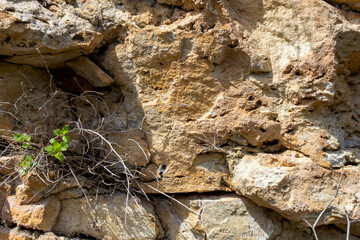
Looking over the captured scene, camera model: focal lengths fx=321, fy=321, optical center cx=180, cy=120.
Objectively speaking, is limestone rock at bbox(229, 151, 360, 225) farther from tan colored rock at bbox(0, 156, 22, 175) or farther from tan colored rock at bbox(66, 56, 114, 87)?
tan colored rock at bbox(0, 156, 22, 175)

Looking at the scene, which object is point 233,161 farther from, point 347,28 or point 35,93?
point 35,93

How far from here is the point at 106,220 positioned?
1.95 metres

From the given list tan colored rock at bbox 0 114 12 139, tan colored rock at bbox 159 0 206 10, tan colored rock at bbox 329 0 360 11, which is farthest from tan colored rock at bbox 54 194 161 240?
tan colored rock at bbox 329 0 360 11

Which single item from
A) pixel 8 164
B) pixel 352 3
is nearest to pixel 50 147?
pixel 8 164

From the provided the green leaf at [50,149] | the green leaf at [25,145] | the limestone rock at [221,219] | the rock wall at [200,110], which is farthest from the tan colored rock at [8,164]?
the limestone rock at [221,219]

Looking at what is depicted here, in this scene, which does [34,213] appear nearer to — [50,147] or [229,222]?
[50,147]

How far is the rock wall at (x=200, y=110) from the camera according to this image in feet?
6.23

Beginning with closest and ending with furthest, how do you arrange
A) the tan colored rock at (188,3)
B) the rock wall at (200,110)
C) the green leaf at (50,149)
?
the green leaf at (50,149) → the rock wall at (200,110) → the tan colored rock at (188,3)

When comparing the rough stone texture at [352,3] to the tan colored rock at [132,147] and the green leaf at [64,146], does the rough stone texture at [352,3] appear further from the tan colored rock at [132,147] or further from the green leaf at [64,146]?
the green leaf at [64,146]

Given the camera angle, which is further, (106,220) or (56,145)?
(106,220)

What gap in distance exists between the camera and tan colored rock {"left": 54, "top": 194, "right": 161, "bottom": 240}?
1.94 meters

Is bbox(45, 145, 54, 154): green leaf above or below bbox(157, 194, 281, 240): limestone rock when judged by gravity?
above

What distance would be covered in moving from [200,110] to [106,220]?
2.93 ft

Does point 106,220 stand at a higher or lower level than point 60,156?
lower
